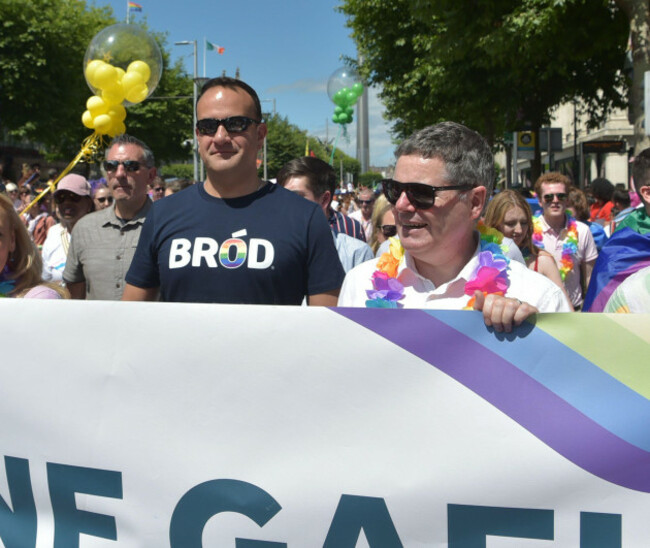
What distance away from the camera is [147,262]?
8.82 feet

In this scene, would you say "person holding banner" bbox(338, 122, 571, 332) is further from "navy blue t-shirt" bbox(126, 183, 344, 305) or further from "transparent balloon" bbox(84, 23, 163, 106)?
"transparent balloon" bbox(84, 23, 163, 106)

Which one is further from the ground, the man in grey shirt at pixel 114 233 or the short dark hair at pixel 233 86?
the short dark hair at pixel 233 86

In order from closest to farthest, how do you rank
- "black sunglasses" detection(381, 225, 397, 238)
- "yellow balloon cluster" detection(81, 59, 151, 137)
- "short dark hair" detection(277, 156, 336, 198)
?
"short dark hair" detection(277, 156, 336, 198)
"black sunglasses" detection(381, 225, 397, 238)
"yellow balloon cluster" detection(81, 59, 151, 137)

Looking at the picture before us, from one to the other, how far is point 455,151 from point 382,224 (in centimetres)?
339

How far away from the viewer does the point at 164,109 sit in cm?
3659

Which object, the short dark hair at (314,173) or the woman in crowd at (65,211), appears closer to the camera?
the short dark hair at (314,173)

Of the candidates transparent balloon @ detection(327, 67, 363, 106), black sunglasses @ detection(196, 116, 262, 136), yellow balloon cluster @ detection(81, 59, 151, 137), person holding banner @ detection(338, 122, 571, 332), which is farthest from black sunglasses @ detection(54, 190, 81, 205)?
transparent balloon @ detection(327, 67, 363, 106)

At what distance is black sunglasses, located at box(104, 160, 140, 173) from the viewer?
3.92 m

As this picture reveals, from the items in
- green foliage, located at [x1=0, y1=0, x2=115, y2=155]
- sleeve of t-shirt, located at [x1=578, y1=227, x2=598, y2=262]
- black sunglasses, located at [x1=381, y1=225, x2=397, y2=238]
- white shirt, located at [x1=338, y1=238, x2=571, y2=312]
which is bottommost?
white shirt, located at [x1=338, y1=238, x2=571, y2=312]

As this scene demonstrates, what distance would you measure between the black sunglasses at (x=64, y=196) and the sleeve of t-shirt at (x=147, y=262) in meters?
2.33

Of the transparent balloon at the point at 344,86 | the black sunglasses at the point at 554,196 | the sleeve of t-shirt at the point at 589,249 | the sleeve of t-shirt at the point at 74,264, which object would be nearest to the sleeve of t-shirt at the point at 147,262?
the sleeve of t-shirt at the point at 74,264

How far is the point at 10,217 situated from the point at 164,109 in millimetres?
35677

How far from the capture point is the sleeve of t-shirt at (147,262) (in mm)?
2682

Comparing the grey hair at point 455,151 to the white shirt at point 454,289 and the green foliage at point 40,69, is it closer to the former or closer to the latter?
the white shirt at point 454,289
